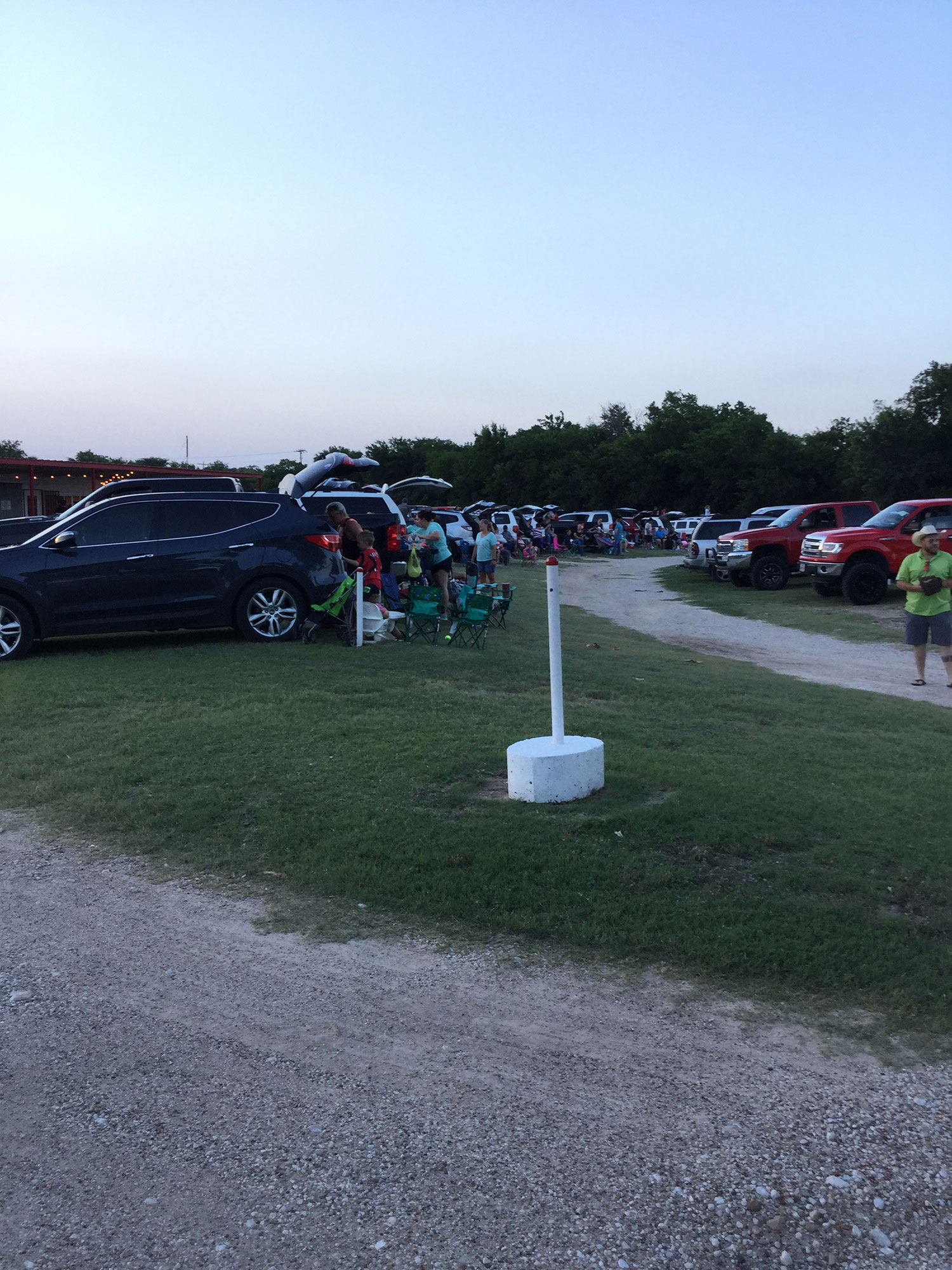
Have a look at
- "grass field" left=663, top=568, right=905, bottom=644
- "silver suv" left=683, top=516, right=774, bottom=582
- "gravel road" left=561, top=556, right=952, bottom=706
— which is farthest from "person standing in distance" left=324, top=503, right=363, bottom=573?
"silver suv" left=683, top=516, right=774, bottom=582

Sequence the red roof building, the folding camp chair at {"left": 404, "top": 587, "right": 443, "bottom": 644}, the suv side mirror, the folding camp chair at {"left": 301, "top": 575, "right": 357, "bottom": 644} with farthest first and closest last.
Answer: the red roof building
the folding camp chair at {"left": 404, "top": 587, "right": 443, "bottom": 644}
the folding camp chair at {"left": 301, "top": 575, "right": 357, "bottom": 644}
the suv side mirror

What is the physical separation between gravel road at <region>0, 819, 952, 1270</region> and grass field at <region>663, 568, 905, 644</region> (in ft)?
46.1

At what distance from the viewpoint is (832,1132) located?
3279 millimetres

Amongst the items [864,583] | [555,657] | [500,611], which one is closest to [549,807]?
[555,657]

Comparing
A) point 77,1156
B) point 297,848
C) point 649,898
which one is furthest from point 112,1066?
point 649,898

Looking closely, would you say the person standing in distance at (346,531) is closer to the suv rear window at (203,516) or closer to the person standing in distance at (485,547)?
the suv rear window at (203,516)

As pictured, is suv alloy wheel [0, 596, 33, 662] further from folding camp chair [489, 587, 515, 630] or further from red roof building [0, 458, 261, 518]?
red roof building [0, 458, 261, 518]

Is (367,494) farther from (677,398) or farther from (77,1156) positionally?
(677,398)

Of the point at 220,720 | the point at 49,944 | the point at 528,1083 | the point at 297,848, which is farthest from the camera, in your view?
the point at 220,720

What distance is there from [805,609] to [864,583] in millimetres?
1416

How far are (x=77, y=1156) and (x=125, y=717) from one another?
5.32 metres

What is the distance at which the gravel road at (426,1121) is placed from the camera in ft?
9.25

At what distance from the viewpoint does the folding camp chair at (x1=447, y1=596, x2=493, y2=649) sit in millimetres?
12648

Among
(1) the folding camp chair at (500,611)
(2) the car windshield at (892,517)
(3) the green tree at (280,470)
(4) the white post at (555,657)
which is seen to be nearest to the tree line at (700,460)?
(3) the green tree at (280,470)
